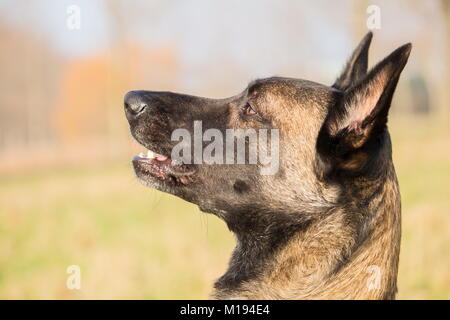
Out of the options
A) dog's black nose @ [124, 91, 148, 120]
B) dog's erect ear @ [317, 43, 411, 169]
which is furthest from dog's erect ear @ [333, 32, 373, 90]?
dog's black nose @ [124, 91, 148, 120]

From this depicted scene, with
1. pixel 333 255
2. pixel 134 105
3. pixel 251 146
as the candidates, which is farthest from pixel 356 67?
pixel 134 105

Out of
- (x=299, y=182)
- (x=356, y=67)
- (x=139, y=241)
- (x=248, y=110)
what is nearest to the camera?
(x=299, y=182)

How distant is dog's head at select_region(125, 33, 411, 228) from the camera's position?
3.22 metres

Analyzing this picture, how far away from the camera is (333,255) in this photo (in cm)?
308

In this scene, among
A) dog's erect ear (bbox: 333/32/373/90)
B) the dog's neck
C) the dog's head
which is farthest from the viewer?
dog's erect ear (bbox: 333/32/373/90)

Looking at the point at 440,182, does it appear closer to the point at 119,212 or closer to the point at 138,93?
the point at 119,212

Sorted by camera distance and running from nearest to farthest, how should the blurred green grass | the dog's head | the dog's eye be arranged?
the dog's head → the dog's eye → the blurred green grass

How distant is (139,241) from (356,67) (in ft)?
20.0

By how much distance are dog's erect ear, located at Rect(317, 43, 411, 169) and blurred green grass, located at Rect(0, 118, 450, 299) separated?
1.63m

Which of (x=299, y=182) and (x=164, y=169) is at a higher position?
(x=164, y=169)

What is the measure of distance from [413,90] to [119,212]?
1445 inches

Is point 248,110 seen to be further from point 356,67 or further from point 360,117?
point 356,67

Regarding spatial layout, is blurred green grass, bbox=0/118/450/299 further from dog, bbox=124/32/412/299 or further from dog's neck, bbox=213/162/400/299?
dog's neck, bbox=213/162/400/299

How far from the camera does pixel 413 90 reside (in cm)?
4275
